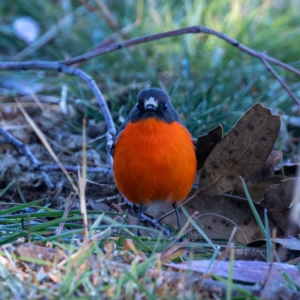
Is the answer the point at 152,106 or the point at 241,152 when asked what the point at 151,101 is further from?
the point at 241,152

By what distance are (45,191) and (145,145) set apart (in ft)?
3.45

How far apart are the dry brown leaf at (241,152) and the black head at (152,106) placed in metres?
0.44

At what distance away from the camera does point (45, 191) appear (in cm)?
417

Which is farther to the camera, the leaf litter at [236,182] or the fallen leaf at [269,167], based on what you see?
the fallen leaf at [269,167]

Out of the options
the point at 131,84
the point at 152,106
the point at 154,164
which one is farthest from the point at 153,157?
the point at 131,84

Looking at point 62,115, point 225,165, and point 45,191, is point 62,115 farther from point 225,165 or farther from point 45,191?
point 225,165

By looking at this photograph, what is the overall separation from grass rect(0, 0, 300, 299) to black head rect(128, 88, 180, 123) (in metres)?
0.79

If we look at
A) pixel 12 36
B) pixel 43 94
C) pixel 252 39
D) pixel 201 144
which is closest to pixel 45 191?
pixel 201 144

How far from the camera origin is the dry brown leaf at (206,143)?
3.45 meters

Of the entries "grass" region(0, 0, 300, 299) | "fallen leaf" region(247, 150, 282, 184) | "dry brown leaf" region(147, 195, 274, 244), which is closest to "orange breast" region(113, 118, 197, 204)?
"dry brown leaf" region(147, 195, 274, 244)

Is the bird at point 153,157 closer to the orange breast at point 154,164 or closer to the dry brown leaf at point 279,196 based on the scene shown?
the orange breast at point 154,164

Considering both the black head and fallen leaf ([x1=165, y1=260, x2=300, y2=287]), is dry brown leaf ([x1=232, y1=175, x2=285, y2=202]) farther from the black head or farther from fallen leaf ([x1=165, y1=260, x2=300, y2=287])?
fallen leaf ([x1=165, y1=260, x2=300, y2=287])

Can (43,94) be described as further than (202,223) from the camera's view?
Yes

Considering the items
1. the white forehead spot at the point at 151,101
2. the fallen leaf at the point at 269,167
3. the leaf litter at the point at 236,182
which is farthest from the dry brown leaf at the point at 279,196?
the white forehead spot at the point at 151,101
